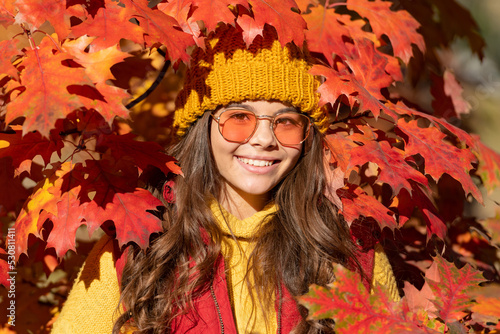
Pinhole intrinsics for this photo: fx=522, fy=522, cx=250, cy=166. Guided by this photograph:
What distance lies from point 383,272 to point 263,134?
867 millimetres

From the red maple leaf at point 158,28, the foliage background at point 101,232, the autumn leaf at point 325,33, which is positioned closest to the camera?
the red maple leaf at point 158,28

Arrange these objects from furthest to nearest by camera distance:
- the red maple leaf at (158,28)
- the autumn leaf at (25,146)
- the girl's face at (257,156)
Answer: the girl's face at (257,156) < the autumn leaf at (25,146) < the red maple leaf at (158,28)

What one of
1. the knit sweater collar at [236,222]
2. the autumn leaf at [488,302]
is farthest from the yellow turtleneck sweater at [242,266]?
the autumn leaf at [488,302]

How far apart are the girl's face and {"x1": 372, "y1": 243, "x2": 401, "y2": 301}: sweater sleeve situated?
589mm

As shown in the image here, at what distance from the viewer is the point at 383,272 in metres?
2.39

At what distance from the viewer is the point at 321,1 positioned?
2.86m

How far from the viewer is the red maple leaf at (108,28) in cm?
180

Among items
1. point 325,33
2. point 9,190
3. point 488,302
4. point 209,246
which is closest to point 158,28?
point 325,33

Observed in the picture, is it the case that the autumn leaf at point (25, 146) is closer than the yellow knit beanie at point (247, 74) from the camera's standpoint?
Yes

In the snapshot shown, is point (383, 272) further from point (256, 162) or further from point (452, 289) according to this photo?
point (256, 162)

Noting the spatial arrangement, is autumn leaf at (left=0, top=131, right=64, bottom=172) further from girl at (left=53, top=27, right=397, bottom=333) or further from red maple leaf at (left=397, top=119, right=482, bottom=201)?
red maple leaf at (left=397, top=119, right=482, bottom=201)

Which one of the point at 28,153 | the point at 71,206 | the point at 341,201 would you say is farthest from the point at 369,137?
the point at 28,153

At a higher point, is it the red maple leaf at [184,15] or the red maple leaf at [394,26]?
the red maple leaf at [394,26]

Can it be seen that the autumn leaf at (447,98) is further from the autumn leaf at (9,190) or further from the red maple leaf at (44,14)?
the autumn leaf at (9,190)
